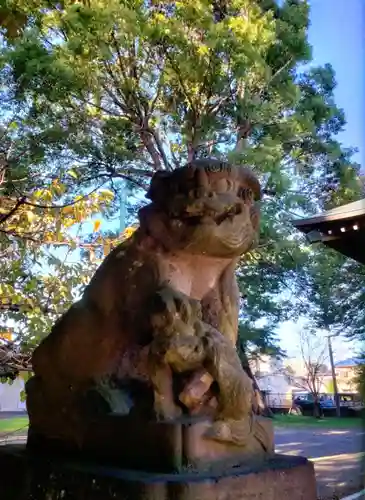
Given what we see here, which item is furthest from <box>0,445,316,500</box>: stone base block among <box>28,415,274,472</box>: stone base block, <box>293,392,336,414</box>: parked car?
<box>293,392,336,414</box>: parked car

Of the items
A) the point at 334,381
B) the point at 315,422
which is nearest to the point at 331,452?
the point at 315,422

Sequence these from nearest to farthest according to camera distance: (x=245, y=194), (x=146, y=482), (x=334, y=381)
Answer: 1. (x=146, y=482)
2. (x=245, y=194)
3. (x=334, y=381)

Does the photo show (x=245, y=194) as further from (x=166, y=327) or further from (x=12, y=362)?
(x=12, y=362)

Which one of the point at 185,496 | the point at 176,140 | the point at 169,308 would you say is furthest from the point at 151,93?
the point at 185,496

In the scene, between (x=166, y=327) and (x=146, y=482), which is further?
(x=166, y=327)

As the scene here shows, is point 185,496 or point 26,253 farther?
point 26,253

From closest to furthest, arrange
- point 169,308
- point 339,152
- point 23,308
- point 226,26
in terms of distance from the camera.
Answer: point 169,308 < point 23,308 < point 226,26 < point 339,152

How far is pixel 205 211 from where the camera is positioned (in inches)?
62.9

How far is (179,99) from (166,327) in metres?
5.35

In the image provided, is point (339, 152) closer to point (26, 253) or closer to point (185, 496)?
point (26, 253)

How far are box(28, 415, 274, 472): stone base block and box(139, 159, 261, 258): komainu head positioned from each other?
526 mm

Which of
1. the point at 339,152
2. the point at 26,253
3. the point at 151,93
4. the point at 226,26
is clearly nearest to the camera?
the point at 26,253

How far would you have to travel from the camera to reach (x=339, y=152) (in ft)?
23.4

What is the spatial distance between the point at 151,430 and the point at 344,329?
8.58 meters
